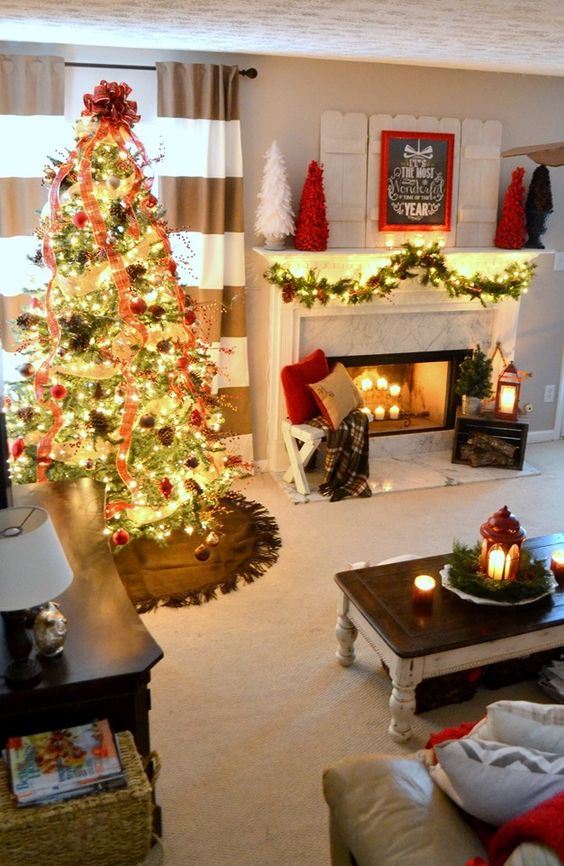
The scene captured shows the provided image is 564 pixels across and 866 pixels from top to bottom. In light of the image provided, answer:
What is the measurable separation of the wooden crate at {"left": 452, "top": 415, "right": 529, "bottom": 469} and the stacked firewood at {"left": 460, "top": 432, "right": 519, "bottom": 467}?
21 millimetres

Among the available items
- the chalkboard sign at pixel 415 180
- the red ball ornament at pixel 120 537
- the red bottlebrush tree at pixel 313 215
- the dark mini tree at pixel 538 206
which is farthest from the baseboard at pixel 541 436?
the red ball ornament at pixel 120 537

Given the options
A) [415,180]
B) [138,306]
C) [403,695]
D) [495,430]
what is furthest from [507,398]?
[403,695]

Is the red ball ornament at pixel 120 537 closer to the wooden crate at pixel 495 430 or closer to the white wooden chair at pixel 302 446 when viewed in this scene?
the white wooden chair at pixel 302 446

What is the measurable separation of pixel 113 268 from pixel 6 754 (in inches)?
87.4

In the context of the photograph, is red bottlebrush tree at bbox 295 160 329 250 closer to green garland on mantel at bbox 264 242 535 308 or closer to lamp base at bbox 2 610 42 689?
green garland on mantel at bbox 264 242 535 308

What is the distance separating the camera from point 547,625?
2.84 meters

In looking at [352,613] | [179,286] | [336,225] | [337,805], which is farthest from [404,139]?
[337,805]

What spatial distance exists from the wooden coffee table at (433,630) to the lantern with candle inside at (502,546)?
0.14m

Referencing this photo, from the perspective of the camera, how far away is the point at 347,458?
486cm

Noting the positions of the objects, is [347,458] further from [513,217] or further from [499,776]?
[499,776]

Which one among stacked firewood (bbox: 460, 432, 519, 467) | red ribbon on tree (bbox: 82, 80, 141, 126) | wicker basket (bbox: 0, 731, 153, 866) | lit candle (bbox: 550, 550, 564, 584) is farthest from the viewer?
stacked firewood (bbox: 460, 432, 519, 467)

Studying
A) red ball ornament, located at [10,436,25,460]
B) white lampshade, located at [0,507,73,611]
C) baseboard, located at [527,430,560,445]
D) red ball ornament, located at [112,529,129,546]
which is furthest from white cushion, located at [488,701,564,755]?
baseboard, located at [527,430,560,445]

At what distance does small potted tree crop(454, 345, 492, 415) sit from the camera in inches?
207

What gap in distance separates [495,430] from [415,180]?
1.73 metres
